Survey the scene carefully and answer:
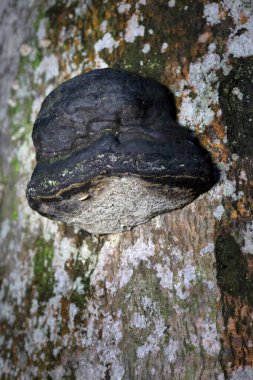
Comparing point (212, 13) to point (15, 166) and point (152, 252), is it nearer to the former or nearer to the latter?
point (152, 252)

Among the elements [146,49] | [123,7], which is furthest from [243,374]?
[123,7]

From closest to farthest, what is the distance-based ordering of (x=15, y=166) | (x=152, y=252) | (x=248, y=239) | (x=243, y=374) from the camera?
1. (x=243, y=374)
2. (x=248, y=239)
3. (x=152, y=252)
4. (x=15, y=166)

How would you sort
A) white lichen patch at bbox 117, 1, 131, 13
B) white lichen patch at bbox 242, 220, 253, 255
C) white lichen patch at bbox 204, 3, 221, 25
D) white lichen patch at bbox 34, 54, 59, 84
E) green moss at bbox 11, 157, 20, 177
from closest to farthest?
white lichen patch at bbox 242, 220, 253, 255 → white lichen patch at bbox 204, 3, 221, 25 → white lichen patch at bbox 117, 1, 131, 13 → white lichen patch at bbox 34, 54, 59, 84 → green moss at bbox 11, 157, 20, 177

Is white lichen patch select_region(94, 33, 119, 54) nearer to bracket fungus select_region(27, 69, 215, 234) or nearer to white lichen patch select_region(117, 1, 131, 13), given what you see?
white lichen patch select_region(117, 1, 131, 13)

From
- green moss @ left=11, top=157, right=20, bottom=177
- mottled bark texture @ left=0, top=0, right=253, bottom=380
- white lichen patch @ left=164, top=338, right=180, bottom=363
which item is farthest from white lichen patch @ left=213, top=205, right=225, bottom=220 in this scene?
green moss @ left=11, top=157, right=20, bottom=177

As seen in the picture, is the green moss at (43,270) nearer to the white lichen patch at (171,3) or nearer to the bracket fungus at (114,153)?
the bracket fungus at (114,153)

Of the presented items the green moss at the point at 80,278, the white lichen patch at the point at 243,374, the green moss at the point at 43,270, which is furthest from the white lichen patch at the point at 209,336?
the green moss at the point at 43,270

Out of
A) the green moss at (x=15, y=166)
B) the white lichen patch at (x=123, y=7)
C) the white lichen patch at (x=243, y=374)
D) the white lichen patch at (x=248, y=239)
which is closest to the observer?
the white lichen patch at (x=243, y=374)
